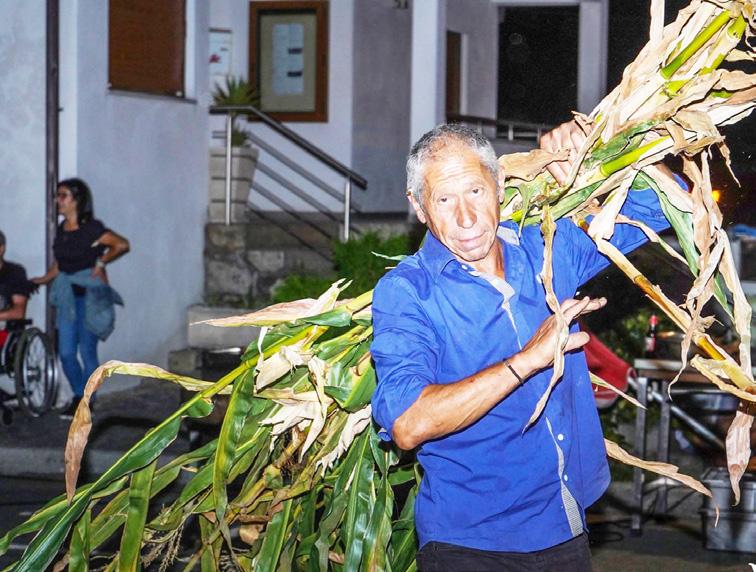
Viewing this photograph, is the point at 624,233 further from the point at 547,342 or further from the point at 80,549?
the point at 80,549

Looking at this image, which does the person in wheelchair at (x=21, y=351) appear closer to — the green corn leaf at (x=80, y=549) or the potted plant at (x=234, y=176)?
the potted plant at (x=234, y=176)

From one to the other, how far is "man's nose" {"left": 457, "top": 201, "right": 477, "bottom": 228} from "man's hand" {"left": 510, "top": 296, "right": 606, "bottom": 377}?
0.97 feet

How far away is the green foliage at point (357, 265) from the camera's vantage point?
36.3 feet

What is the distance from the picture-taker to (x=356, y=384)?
359 cm

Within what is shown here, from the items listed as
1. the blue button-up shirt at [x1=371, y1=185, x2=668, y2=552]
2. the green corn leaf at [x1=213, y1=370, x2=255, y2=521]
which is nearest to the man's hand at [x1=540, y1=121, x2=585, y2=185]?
the blue button-up shirt at [x1=371, y1=185, x2=668, y2=552]

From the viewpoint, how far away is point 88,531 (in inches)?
153

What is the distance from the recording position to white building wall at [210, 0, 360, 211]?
622 inches

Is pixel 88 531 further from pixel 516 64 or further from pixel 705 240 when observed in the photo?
pixel 516 64

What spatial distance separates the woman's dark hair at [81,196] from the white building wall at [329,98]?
18.1 feet

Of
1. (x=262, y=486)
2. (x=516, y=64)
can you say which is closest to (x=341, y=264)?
(x=262, y=486)

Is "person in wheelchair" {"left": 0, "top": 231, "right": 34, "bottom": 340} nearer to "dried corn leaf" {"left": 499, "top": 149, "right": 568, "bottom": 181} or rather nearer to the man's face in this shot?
"dried corn leaf" {"left": 499, "top": 149, "right": 568, "bottom": 181}

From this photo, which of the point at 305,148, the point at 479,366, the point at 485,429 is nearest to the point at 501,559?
the point at 485,429

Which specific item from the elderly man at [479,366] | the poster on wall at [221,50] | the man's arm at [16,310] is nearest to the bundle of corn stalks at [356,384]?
the elderly man at [479,366]

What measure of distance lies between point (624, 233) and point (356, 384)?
834mm
